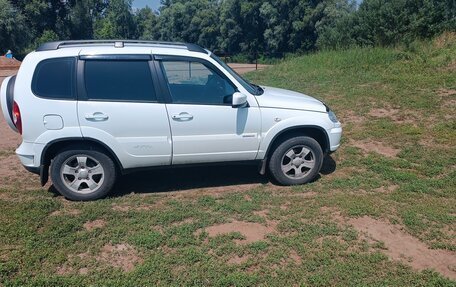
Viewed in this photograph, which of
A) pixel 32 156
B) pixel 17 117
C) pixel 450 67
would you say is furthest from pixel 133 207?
pixel 450 67

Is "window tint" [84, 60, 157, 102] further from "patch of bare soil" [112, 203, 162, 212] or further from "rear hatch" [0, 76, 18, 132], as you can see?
"patch of bare soil" [112, 203, 162, 212]

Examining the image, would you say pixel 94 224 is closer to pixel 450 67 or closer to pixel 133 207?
pixel 133 207

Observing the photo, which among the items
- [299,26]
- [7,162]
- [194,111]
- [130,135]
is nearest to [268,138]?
[194,111]

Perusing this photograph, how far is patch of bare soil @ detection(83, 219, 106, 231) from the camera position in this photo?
3.96 metres

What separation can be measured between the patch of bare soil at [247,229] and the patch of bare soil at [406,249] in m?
0.88

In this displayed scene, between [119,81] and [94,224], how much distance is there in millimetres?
1594

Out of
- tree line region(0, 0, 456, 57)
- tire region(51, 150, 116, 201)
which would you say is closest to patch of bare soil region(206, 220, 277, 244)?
tire region(51, 150, 116, 201)

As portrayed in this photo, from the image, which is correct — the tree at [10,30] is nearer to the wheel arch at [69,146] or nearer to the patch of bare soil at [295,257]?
the wheel arch at [69,146]

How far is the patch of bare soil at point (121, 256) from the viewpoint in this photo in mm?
3342

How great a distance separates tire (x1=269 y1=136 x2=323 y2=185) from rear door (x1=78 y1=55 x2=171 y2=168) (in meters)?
1.37

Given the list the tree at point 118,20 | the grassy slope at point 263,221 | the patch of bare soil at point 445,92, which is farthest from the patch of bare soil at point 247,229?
the tree at point 118,20

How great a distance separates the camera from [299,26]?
164ft

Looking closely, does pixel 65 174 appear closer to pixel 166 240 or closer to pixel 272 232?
pixel 166 240

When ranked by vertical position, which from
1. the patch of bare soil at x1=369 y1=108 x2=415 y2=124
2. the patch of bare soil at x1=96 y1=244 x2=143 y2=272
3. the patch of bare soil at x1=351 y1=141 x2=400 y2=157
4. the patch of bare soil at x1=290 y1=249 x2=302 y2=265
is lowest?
the patch of bare soil at x1=96 y1=244 x2=143 y2=272
